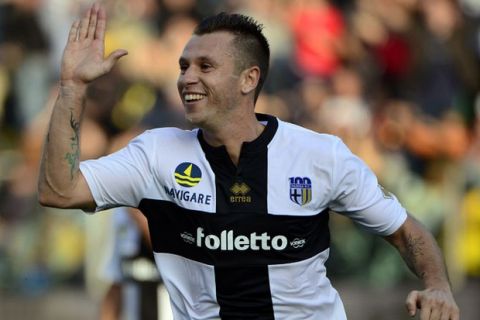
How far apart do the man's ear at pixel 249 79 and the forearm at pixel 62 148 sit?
903 mm

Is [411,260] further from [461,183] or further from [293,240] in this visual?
[461,183]

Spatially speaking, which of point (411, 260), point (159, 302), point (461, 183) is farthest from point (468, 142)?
point (411, 260)

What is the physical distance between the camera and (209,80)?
18.2 feet

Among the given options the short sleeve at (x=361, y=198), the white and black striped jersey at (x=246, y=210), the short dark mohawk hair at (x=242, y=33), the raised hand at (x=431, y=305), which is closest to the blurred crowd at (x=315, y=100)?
the short dark mohawk hair at (x=242, y=33)

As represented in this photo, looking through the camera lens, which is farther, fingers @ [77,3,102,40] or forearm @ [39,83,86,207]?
fingers @ [77,3,102,40]

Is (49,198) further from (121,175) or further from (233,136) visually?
(233,136)

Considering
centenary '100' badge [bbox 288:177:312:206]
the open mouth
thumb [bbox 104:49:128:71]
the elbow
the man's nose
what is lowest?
the elbow

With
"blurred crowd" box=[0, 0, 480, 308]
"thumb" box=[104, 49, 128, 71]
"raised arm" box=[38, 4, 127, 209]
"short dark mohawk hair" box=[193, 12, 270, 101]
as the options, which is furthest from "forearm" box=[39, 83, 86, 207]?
"blurred crowd" box=[0, 0, 480, 308]

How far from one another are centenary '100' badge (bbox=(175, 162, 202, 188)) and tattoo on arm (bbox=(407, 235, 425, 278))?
1.06 metres

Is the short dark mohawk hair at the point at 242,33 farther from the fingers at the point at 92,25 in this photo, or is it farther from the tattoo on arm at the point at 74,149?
the tattoo on arm at the point at 74,149

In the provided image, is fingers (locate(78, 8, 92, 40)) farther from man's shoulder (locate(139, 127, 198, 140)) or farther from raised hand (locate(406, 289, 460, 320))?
raised hand (locate(406, 289, 460, 320))

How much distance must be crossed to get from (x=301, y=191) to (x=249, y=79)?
2.29 ft

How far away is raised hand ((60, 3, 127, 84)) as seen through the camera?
520 centimetres

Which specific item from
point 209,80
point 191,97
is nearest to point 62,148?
point 191,97
